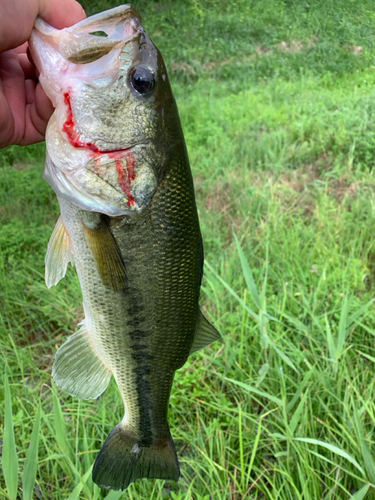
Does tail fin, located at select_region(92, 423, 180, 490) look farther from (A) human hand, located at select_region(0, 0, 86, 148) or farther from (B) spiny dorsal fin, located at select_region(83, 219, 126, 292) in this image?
(A) human hand, located at select_region(0, 0, 86, 148)

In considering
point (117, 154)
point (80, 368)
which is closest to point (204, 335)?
point (80, 368)

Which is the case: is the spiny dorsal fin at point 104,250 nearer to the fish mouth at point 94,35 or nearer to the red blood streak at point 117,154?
the red blood streak at point 117,154

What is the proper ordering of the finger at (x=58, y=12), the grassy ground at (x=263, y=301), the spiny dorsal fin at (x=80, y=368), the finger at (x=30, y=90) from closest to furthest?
the finger at (x=58, y=12)
the spiny dorsal fin at (x=80, y=368)
the finger at (x=30, y=90)
the grassy ground at (x=263, y=301)

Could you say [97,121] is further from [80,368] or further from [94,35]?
[80,368]

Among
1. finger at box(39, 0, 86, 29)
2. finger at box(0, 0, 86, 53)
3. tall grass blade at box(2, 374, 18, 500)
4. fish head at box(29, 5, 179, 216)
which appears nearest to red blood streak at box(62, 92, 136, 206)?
fish head at box(29, 5, 179, 216)

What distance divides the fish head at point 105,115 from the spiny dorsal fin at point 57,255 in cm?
17

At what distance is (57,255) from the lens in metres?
1.18

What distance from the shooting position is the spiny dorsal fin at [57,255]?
116 cm

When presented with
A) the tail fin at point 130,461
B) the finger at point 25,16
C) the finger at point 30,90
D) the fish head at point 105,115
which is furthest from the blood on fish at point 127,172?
the tail fin at point 130,461

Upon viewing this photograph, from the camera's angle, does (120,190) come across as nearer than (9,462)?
Yes

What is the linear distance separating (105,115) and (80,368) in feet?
2.74

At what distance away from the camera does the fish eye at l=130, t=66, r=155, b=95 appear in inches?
41.1

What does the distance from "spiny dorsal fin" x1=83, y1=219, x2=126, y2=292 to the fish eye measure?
39 cm

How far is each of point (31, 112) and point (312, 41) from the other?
7.36 meters
